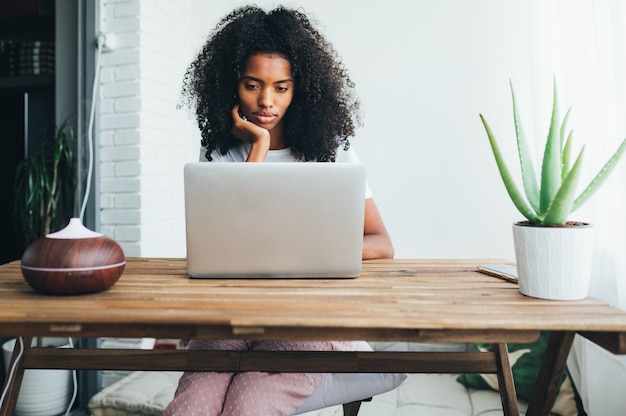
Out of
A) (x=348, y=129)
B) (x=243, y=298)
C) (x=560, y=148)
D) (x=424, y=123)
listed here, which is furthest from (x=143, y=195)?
(x=560, y=148)

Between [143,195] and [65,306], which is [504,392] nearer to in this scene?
[65,306]

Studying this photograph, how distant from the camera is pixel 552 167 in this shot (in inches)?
36.6

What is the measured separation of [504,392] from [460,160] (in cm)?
160

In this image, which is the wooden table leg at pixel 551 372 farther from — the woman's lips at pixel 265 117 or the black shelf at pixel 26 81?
the black shelf at pixel 26 81

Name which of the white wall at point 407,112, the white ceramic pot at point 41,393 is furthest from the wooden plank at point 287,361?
the white wall at point 407,112

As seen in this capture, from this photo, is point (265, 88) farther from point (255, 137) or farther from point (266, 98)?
point (255, 137)

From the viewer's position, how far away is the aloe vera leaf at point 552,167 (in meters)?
0.93

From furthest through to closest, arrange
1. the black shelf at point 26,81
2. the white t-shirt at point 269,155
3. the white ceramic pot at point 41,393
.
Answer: the black shelf at point 26,81, the white ceramic pot at point 41,393, the white t-shirt at point 269,155

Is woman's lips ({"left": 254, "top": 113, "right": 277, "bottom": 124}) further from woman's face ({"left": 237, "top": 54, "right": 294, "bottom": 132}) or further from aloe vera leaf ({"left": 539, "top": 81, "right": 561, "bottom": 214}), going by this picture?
aloe vera leaf ({"left": 539, "top": 81, "right": 561, "bottom": 214})

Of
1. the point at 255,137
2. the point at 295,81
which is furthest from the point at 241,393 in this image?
the point at 295,81

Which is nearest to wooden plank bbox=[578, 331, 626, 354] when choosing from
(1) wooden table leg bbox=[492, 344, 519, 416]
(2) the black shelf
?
(1) wooden table leg bbox=[492, 344, 519, 416]

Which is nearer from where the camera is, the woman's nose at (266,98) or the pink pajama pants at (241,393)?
the pink pajama pants at (241,393)

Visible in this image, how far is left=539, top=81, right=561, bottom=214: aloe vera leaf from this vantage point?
930 mm

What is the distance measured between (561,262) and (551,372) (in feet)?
0.79
